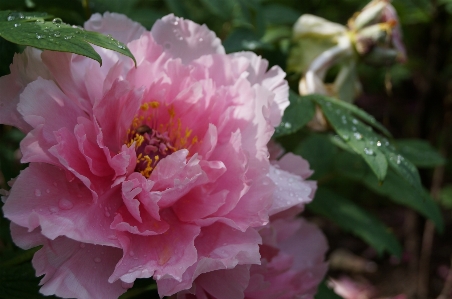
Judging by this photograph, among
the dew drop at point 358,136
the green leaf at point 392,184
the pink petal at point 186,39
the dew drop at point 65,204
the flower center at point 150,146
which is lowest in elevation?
the green leaf at point 392,184

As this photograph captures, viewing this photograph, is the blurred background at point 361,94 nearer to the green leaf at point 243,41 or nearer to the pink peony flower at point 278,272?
the green leaf at point 243,41

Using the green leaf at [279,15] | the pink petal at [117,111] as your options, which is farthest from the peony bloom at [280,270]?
the green leaf at [279,15]

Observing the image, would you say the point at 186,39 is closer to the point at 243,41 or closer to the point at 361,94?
the point at 243,41

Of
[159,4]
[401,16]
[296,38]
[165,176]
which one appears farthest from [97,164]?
[159,4]

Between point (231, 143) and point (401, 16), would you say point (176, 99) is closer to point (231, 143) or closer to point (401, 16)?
point (231, 143)

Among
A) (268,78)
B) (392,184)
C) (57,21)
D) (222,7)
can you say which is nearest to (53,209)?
(57,21)
